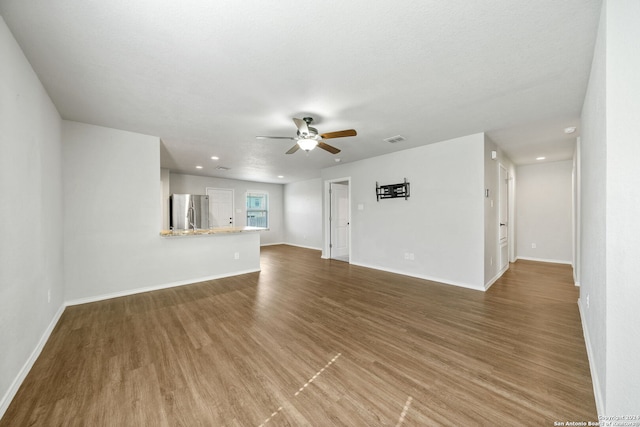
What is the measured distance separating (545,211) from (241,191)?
343 inches

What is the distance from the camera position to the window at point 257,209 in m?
8.87

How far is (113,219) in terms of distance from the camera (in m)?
3.44

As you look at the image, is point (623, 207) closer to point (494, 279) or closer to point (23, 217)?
point (494, 279)

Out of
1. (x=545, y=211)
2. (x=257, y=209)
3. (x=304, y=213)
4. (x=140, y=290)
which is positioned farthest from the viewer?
(x=257, y=209)

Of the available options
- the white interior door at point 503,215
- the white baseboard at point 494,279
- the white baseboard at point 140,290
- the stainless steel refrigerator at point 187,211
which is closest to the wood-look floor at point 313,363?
the white baseboard at point 140,290

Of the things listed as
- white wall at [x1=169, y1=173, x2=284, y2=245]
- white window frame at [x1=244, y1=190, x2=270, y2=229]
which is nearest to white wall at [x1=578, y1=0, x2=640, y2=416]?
white wall at [x1=169, y1=173, x2=284, y2=245]

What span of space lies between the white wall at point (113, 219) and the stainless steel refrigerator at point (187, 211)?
6.21ft

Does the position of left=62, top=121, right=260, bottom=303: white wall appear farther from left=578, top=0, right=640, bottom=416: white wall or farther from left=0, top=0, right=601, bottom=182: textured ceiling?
left=578, top=0, right=640, bottom=416: white wall

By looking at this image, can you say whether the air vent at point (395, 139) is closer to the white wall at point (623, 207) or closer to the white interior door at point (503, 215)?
the white interior door at point (503, 215)

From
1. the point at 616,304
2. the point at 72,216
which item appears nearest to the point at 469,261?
the point at 616,304

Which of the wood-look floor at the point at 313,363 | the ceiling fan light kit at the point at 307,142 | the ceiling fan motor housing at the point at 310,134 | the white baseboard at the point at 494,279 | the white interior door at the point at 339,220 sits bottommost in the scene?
the wood-look floor at the point at 313,363

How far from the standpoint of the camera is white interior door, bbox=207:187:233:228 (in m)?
7.79

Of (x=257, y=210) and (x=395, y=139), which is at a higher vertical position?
(x=395, y=139)

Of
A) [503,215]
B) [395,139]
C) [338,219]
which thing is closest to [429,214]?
[395,139]
